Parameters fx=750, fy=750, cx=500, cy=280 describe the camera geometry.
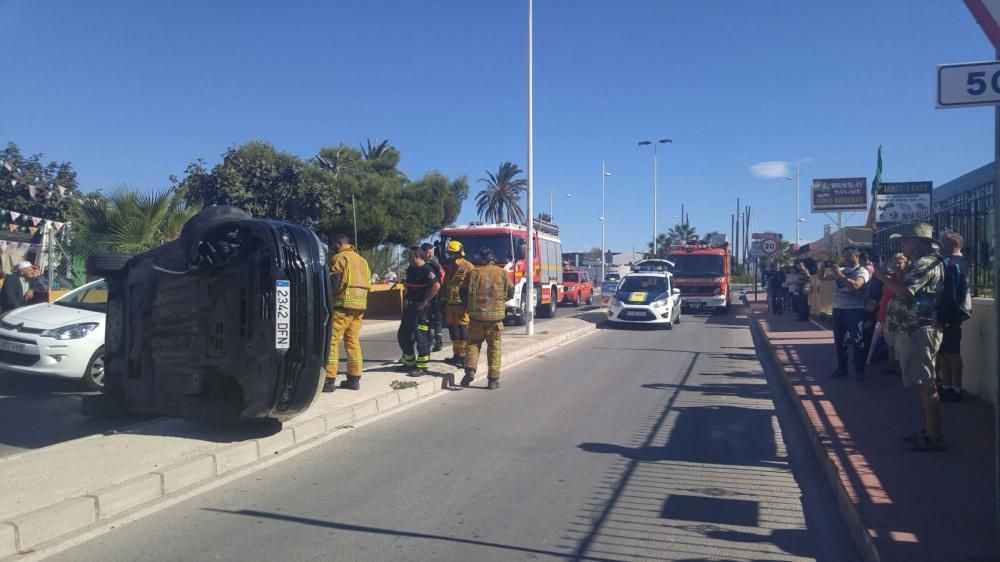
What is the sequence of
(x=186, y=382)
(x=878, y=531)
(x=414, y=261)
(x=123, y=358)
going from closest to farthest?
(x=878, y=531) < (x=186, y=382) < (x=123, y=358) < (x=414, y=261)

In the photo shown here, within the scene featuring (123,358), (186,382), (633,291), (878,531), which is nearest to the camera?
(878,531)

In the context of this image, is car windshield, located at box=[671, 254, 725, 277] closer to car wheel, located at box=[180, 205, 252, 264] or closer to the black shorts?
the black shorts

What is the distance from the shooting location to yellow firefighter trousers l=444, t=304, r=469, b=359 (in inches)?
420

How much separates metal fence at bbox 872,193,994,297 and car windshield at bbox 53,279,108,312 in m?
10.9

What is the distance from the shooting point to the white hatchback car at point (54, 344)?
8.78 m

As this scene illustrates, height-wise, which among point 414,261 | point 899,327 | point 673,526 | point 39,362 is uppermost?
point 414,261

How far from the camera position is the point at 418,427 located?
7910 mm

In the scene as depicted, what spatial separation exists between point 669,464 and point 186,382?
13.9 ft

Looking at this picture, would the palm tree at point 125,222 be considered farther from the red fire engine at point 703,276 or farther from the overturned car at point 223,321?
the red fire engine at point 703,276

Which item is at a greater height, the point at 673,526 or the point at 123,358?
the point at 123,358

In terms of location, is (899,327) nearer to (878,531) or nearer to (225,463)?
(878,531)

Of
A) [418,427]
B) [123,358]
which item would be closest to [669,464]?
[418,427]

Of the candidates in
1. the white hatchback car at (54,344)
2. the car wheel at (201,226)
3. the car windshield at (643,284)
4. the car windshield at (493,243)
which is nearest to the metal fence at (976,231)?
the car wheel at (201,226)

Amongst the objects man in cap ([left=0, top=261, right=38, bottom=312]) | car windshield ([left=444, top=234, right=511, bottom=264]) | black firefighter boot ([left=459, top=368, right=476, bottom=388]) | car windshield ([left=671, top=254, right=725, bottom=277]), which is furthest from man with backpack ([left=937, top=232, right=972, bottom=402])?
car windshield ([left=671, top=254, right=725, bottom=277])
